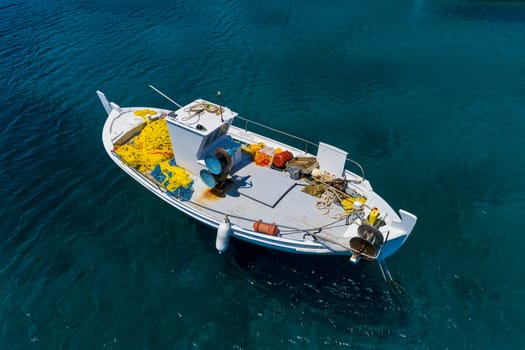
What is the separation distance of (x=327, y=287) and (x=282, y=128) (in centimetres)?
1351

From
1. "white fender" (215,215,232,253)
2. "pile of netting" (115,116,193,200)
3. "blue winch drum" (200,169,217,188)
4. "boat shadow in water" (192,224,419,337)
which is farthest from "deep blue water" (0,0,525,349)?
"blue winch drum" (200,169,217,188)

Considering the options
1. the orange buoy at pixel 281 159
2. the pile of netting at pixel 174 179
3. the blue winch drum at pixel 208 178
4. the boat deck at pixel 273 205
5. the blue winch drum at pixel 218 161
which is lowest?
the pile of netting at pixel 174 179

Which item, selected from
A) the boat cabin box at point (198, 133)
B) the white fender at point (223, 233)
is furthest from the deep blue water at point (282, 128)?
the boat cabin box at point (198, 133)

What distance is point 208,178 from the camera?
16859mm

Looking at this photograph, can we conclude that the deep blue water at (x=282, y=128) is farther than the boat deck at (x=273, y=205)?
No

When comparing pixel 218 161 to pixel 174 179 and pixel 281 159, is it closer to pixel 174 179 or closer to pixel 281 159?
pixel 174 179

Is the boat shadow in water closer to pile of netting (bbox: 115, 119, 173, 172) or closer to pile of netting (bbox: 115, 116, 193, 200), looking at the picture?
pile of netting (bbox: 115, 116, 193, 200)

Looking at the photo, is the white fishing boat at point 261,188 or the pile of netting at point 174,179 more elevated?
the white fishing boat at point 261,188

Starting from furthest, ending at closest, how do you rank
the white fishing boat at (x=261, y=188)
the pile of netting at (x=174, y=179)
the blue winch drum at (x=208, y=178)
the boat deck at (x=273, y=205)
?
the pile of netting at (x=174, y=179), the blue winch drum at (x=208, y=178), the boat deck at (x=273, y=205), the white fishing boat at (x=261, y=188)

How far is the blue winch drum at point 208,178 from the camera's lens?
1681 cm

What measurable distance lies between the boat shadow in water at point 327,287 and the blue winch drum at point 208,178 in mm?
3435

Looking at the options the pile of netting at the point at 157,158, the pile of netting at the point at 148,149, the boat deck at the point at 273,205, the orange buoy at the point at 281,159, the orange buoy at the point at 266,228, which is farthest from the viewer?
the pile of netting at the point at 148,149

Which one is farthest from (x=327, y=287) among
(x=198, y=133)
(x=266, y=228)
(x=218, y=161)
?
(x=198, y=133)

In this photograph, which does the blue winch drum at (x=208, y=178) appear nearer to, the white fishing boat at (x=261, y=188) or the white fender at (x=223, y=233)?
the white fishing boat at (x=261, y=188)
